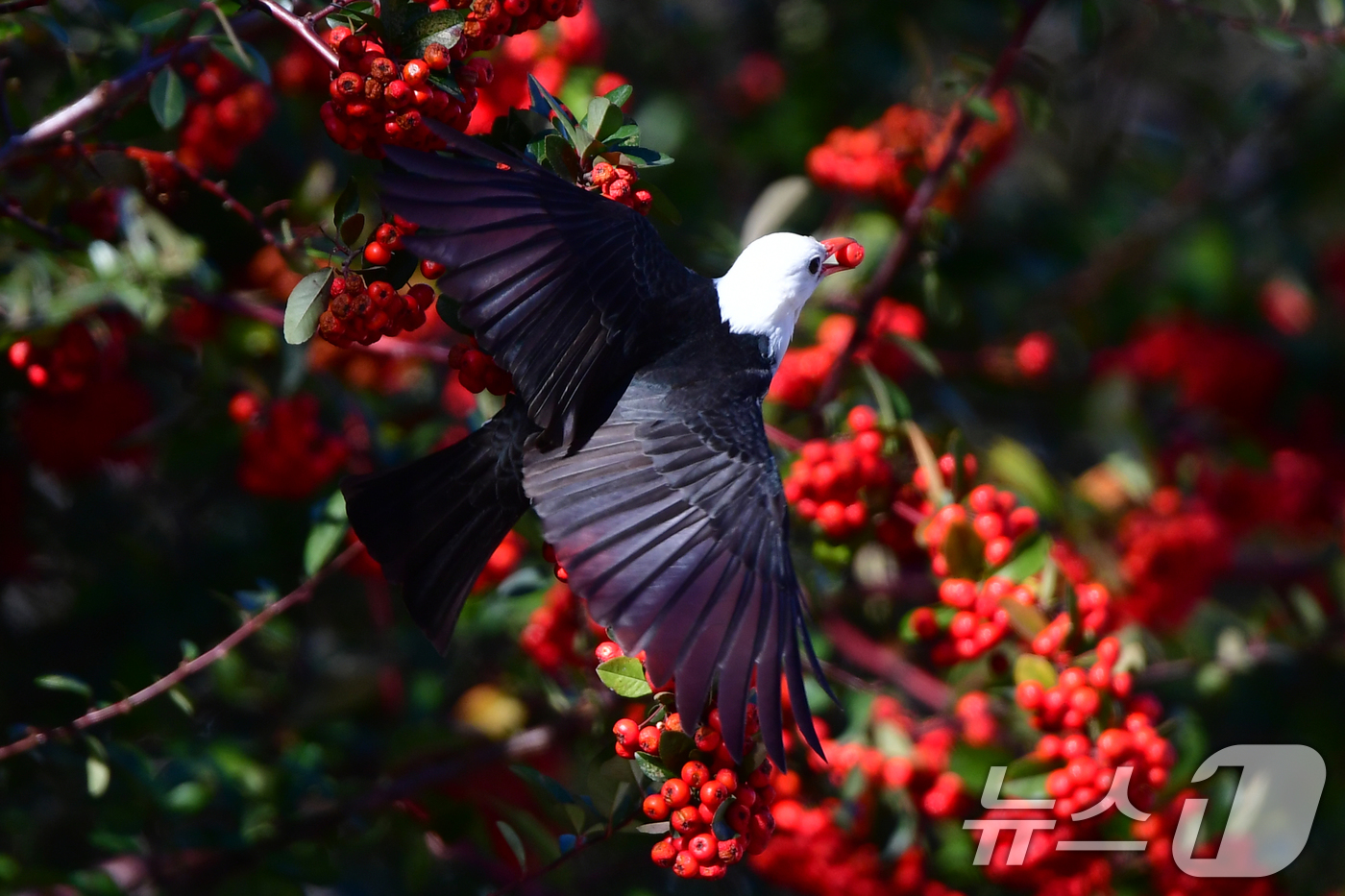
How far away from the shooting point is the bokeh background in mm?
2361

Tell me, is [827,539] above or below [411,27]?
below

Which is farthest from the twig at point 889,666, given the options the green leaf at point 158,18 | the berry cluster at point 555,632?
the green leaf at point 158,18

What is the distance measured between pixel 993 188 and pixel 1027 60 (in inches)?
66.9

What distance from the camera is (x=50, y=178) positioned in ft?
7.22

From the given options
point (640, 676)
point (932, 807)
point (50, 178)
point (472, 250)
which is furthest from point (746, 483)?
point (50, 178)

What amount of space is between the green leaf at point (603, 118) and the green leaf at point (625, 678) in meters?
0.76

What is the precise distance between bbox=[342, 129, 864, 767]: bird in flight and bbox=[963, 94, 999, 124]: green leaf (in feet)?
1.35

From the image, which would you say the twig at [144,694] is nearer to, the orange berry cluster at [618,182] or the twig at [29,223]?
the twig at [29,223]

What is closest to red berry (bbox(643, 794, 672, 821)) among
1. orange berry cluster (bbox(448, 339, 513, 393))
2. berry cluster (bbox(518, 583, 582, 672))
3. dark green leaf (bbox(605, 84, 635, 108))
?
orange berry cluster (bbox(448, 339, 513, 393))

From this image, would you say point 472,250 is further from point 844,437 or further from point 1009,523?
point 1009,523

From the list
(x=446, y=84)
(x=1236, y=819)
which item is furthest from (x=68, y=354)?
(x=1236, y=819)

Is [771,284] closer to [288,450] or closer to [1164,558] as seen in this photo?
[288,450]

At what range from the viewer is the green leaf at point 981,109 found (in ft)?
7.73

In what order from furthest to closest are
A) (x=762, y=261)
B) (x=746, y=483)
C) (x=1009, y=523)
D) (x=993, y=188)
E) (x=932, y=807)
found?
(x=993, y=188) → (x=932, y=807) → (x=1009, y=523) → (x=762, y=261) → (x=746, y=483)
